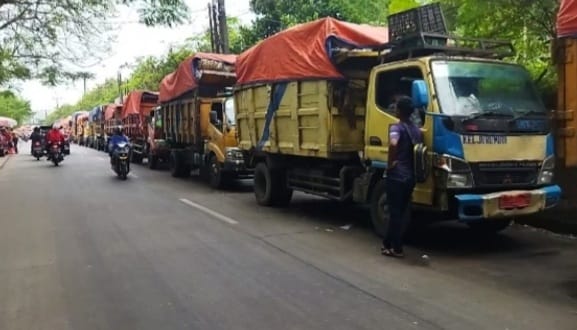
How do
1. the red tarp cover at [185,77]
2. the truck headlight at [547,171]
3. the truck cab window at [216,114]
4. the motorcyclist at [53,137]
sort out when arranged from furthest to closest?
the motorcyclist at [53,137] < the red tarp cover at [185,77] < the truck cab window at [216,114] < the truck headlight at [547,171]

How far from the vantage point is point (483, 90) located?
7.66 meters

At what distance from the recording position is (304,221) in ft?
33.2

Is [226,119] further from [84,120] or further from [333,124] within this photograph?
[84,120]

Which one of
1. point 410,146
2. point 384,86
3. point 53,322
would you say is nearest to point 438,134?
point 410,146

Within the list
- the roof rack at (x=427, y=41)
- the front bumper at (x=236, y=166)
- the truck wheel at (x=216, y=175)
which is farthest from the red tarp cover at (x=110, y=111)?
the roof rack at (x=427, y=41)

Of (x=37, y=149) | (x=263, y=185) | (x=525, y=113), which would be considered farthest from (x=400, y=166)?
(x=37, y=149)

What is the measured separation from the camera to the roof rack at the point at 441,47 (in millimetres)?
8086

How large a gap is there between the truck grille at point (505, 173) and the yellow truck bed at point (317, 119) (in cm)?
229

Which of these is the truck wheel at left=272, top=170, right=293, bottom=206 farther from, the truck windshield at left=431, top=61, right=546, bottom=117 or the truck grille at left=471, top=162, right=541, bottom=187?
the truck grille at left=471, top=162, right=541, bottom=187

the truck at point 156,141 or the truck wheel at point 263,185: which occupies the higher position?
the truck at point 156,141

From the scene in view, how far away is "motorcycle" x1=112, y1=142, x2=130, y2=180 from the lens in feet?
60.8

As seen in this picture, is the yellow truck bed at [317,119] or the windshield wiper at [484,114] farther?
the yellow truck bed at [317,119]

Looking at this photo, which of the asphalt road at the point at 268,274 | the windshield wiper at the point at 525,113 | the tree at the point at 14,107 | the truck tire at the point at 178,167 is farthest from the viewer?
the tree at the point at 14,107

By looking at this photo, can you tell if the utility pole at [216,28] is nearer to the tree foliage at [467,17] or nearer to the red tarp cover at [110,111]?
the tree foliage at [467,17]
